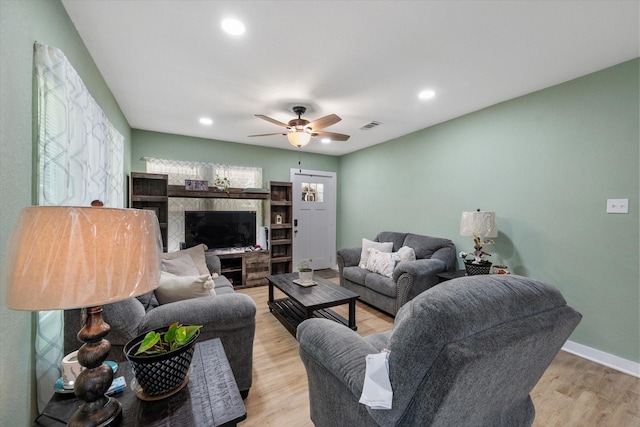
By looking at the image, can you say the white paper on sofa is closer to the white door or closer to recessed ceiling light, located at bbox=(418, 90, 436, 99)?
recessed ceiling light, located at bbox=(418, 90, 436, 99)

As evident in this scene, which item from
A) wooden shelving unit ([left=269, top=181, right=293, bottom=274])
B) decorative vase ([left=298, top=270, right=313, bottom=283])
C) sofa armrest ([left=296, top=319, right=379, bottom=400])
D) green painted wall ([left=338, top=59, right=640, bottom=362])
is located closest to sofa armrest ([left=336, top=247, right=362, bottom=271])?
decorative vase ([left=298, top=270, right=313, bottom=283])

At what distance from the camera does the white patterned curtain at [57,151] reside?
4.14 feet

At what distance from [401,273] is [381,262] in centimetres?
48

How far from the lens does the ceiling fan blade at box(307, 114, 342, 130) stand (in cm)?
264

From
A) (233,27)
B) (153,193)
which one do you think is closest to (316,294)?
(233,27)

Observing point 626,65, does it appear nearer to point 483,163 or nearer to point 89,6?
point 483,163

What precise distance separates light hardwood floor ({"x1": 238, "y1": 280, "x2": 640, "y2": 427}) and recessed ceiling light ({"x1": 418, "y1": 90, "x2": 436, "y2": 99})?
2.72 metres

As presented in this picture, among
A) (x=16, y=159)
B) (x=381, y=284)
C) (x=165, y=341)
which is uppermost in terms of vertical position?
(x=16, y=159)

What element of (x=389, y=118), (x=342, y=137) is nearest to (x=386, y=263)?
(x=342, y=137)

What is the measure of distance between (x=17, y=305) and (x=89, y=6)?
1918 mm

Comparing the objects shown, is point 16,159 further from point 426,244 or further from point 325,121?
point 426,244

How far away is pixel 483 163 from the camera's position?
3.24 metres

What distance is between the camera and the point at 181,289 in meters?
1.92

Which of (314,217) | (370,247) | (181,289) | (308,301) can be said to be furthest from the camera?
(314,217)
